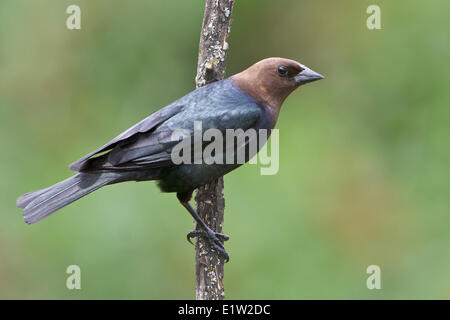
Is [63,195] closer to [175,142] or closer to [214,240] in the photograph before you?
[175,142]

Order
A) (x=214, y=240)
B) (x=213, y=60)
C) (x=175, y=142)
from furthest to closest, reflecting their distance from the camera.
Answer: (x=213, y=60), (x=214, y=240), (x=175, y=142)

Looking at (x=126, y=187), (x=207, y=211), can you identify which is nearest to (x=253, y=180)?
(x=126, y=187)

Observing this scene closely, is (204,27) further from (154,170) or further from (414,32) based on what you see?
(414,32)

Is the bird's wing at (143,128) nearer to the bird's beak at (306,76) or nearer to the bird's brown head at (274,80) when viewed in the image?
the bird's brown head at (274,80)

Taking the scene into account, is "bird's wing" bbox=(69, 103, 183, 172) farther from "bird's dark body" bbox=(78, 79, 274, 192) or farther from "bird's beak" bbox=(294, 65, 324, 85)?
"bird's beak" bbox=(294, 65, 324, 85)

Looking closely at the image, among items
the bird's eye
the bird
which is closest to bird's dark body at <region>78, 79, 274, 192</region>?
the bird

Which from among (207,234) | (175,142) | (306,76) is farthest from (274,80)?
(207,234)

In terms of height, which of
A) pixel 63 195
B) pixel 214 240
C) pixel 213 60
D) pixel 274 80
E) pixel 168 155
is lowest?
pixel 214 240
